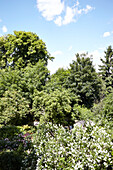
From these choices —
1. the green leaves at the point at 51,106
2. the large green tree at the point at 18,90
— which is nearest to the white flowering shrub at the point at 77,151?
the green leaves at the point at 51,106

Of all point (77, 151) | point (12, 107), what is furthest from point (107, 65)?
point (77, 151)

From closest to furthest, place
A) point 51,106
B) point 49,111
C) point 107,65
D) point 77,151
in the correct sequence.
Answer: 1. point 77,151
2. point 51,106
3. point 49,111
4. point 107,65

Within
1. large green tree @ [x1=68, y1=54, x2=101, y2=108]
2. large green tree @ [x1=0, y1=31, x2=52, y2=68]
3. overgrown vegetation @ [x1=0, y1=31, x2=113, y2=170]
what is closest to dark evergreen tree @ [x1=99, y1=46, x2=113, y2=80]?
overgrown vegetation @ [x1=0, y1=31, x2=113, y2=170]

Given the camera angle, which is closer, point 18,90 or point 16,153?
point 16,153

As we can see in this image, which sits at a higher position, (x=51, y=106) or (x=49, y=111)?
(x=51, y=106)

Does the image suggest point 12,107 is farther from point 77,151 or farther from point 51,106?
point 77,151

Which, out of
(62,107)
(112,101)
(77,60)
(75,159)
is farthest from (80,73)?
(75,159)

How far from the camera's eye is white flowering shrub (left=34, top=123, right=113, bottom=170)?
3303 millimetres

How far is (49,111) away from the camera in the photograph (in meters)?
8.38

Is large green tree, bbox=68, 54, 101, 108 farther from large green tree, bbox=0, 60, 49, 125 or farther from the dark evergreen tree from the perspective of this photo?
the dark evergreen tree

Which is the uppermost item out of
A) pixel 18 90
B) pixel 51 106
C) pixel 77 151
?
pixel 18 90

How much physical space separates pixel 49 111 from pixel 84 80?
472cm

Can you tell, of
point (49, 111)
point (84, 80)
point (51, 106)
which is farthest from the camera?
point (84, 80)

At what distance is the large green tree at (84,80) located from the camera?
11375 millimetres
